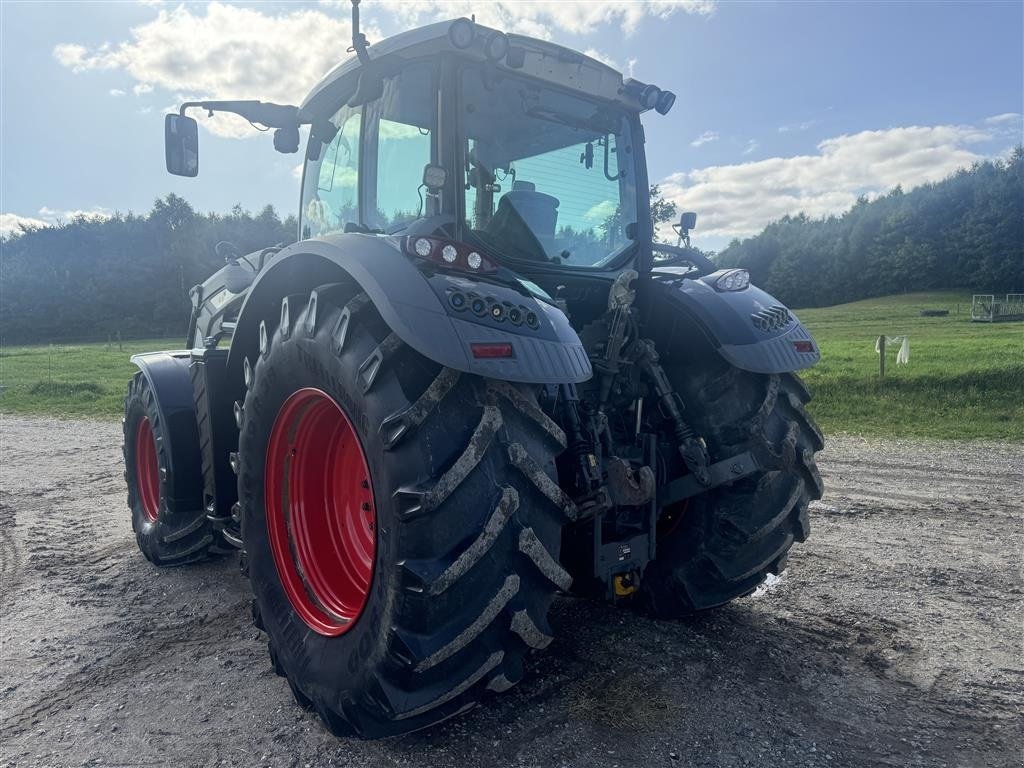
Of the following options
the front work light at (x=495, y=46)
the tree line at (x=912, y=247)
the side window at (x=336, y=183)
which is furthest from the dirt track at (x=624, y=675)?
the tree line at (x=912, y=247)

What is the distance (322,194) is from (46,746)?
2.66 m

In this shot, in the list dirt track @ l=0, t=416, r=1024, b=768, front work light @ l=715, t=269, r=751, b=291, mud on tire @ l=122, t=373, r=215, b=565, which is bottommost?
dirt track @ l=0, t=416, r=1024, b=768

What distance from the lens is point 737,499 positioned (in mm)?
3084

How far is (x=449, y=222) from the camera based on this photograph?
2834 millimetres

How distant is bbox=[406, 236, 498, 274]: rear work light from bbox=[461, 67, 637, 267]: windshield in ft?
1.69

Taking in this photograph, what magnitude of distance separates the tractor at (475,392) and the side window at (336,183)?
20 millimetres

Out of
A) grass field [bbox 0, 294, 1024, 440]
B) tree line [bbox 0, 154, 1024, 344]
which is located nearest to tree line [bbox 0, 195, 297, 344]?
tree line [bbox 0, 154, 1024, 344]

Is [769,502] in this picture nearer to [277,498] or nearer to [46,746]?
[277,498]

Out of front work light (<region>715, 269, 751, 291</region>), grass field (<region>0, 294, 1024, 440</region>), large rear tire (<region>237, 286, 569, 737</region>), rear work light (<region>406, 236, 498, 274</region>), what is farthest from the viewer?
grass field (<region>0, 294, 1024, 440</region>)

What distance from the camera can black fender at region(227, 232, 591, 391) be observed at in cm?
211

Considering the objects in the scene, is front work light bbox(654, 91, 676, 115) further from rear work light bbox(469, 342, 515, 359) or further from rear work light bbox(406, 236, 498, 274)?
rear work light bbox(469, 342, 515, 359)

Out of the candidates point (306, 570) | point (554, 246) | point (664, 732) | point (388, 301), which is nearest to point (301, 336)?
point (388, 301)

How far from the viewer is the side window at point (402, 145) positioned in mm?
2975

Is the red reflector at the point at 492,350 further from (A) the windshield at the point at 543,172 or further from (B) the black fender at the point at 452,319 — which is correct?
(A) the windshield at the point at 543,172
